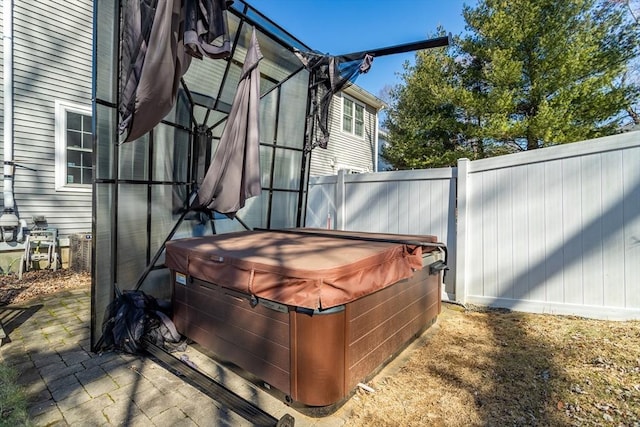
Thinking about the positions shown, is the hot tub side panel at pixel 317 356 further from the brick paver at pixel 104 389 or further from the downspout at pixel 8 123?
the downspout at pixel 8 123

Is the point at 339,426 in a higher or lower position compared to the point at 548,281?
lower

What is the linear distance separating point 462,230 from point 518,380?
2027mm

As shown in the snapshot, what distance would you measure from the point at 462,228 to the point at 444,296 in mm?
964

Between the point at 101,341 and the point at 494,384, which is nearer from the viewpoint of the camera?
Result: the point at 494,384

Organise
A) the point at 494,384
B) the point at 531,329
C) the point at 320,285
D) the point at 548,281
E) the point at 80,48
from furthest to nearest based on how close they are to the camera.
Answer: the point at 80,48, the point at 548,281, the point at 531,329, the point at 494,384, the point at 320,285

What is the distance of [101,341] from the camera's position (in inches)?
105

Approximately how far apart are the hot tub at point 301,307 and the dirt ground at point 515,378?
0.83 ft

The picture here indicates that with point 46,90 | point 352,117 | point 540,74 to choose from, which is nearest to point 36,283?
point 46,90

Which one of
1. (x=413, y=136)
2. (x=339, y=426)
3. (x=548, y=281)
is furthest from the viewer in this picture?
(x=413, y=136)

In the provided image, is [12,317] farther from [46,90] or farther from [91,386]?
[46,90]

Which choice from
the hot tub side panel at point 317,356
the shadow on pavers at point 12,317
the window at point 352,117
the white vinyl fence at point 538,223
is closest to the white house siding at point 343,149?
the window at point 352,117

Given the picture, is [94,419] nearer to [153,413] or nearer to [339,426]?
[153,413]

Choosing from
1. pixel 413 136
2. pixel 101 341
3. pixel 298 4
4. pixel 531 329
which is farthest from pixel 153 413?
pixel 413 136

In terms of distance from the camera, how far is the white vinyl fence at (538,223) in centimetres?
304
